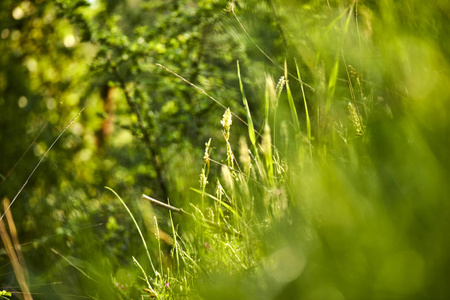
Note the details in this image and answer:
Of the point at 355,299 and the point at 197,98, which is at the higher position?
Result: the point at 355,299

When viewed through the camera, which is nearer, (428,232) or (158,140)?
(428,232)

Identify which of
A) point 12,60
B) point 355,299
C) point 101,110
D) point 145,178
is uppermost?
point 355,299

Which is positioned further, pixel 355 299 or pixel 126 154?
pixel 126 154

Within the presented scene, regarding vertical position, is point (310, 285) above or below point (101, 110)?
above

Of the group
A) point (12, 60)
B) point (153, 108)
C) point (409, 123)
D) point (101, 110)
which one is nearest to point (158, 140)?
point (153, 108)

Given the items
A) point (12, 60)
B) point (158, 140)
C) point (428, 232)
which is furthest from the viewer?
point (158, 140)

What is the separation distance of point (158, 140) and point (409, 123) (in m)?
4.48

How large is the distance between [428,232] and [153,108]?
4.61m

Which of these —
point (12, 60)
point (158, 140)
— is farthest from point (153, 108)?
point (12, 60)

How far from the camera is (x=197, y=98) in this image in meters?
4.80

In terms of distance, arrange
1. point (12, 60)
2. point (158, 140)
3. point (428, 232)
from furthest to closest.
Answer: point (158, 140)
point (12, 60)
point (428, 232)

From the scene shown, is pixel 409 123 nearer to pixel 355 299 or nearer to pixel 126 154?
pixel 355 299

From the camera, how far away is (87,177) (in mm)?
4648

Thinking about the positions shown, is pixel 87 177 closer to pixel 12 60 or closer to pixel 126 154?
pixel 126 154
